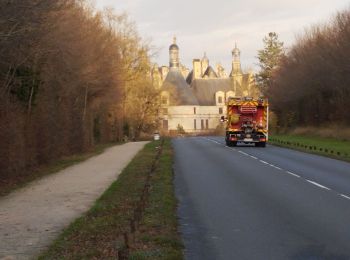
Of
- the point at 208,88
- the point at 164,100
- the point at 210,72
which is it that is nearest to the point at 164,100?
the point at 164,100

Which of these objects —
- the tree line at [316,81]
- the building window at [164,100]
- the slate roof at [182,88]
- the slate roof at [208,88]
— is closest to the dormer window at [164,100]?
the building window at [164,100]

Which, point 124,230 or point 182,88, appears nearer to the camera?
point 124,230

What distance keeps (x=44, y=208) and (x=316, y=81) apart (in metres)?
48.5

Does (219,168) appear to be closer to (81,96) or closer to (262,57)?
(81,96)

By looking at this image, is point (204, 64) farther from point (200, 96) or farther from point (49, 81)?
point (49, 81)

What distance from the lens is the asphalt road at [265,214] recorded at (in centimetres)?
860

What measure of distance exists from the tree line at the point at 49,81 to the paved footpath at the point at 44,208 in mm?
1903

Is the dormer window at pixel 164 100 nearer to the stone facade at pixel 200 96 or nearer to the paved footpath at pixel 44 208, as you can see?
the stone facade at pixel 200 96

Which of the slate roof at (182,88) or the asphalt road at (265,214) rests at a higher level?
the slate roof at (182,88)

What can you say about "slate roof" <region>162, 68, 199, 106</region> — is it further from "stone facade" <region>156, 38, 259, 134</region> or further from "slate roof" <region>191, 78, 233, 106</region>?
"slate roof" <region>191, 78, 233, 106</region>

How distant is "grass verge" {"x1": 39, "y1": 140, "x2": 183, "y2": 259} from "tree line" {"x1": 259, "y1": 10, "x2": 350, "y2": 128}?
37.0 meters

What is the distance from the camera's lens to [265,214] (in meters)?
11.8

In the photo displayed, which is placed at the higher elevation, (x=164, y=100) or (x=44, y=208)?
(x=164, y=100)

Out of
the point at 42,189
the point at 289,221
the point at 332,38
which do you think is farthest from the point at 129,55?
the point at 289,221
